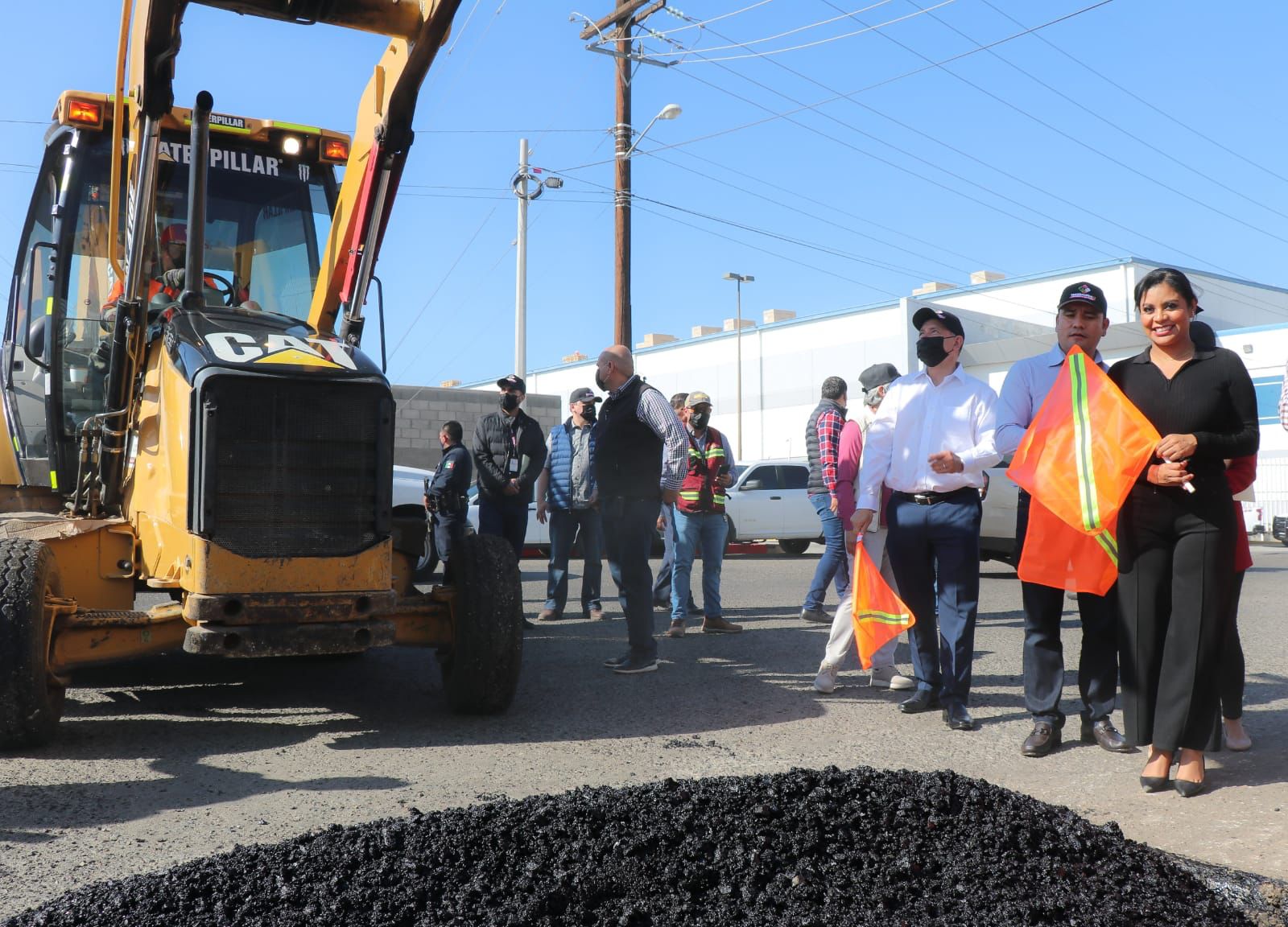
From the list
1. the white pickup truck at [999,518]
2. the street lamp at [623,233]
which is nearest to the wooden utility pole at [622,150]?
the street lamp at [623,233]

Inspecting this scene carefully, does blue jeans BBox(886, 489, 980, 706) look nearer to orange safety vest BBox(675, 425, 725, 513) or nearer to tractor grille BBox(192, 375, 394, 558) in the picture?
tractor grille BBox(192, 375, 394, 558)

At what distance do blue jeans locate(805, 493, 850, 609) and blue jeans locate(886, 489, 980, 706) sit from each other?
2594 millimetres

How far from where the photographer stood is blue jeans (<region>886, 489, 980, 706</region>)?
5.70 meters

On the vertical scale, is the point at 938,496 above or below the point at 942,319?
below

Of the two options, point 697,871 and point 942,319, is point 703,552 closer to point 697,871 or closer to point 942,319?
point 942,319

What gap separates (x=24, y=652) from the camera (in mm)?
4930

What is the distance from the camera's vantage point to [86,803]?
4285 mm

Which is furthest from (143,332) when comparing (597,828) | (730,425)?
(730,425)

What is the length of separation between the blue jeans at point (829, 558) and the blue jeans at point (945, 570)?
2594 millimetres

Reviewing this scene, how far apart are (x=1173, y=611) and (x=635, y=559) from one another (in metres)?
3.34

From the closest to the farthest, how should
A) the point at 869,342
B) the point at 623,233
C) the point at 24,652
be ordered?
the point at 24,652 → the point at 623,233 → the point at 869,342

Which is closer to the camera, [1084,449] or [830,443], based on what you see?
[1084,449]

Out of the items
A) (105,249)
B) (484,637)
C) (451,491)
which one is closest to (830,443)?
(451,491)

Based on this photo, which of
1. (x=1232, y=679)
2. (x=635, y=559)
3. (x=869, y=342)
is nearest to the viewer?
(x=1232, y=679)
